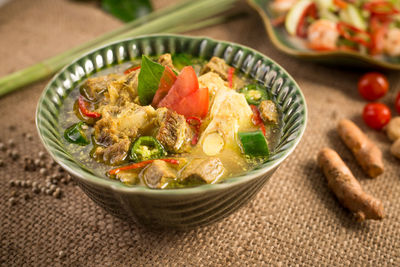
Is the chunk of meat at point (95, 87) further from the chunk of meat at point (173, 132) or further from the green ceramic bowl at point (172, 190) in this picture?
the chunk of meat at point (173, 132)

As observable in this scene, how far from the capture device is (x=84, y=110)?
2.89 meters

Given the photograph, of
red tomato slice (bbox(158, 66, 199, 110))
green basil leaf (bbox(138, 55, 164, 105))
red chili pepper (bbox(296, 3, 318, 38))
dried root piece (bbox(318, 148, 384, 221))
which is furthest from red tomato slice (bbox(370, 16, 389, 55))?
green basil leaf (bbox(138, 55, 164, 105))

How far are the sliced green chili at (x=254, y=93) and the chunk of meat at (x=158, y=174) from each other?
96cm

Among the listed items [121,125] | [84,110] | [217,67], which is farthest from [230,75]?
[84,110]

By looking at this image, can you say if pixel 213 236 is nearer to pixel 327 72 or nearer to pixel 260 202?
pixel 260 202

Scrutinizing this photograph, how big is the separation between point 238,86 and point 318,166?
1081 millimetres

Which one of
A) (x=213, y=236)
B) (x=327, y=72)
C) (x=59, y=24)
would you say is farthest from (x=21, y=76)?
(x=327, y=72)

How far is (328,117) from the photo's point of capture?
13.6 feet

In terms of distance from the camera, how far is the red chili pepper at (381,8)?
16.5 ft

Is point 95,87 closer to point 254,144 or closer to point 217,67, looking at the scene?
point 217,67

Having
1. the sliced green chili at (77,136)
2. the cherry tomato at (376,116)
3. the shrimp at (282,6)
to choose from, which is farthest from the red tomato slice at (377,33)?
the sliced green chili at (77,136)

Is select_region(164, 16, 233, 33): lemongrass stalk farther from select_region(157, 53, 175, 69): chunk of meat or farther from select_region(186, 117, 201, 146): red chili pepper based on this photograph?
select_region(186, 117, 201, 146): red chili pepper

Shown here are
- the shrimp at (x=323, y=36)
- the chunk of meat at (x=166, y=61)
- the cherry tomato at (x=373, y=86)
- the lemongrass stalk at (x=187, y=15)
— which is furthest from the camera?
the lemongrass stalk at (x=187, y=15)

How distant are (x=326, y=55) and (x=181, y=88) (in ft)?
7.63
